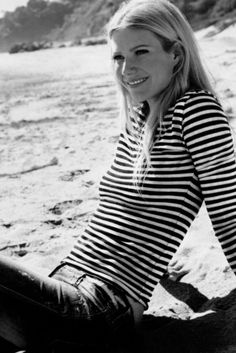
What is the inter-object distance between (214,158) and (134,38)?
1.78ft

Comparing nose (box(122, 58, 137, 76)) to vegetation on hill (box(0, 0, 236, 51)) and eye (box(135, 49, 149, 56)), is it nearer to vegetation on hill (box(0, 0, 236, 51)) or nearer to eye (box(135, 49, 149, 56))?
eye (box(135, 49, 149, 56))

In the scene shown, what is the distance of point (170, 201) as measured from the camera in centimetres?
213

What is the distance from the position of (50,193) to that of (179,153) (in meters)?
2.48

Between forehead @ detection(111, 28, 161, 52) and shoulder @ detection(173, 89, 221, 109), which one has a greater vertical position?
forehead @ detection(111, 28, 161, 52)

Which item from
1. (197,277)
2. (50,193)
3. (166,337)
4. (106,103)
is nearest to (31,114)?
(106,103)

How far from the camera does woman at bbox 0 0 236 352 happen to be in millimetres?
2031

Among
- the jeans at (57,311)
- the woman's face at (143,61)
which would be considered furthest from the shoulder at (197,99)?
the jeans at (57,311)

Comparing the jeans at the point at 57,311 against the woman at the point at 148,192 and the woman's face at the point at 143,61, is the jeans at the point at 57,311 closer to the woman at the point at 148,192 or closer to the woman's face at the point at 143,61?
the woman at the point at 148,192

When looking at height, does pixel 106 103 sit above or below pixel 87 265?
below

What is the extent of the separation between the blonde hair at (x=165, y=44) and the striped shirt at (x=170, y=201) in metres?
0.04

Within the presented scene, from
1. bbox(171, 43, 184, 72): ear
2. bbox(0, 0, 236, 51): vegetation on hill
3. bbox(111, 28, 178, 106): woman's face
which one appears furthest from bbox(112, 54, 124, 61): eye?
bbox(0, 0, 236, 51): vegetation on hill

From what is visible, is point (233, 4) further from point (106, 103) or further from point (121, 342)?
point (121, 342)

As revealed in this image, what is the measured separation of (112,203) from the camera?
2.22 m

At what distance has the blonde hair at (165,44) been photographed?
2.14 meters
